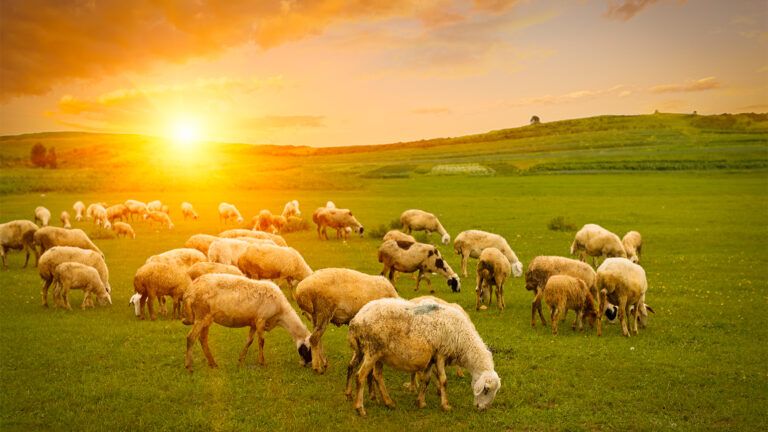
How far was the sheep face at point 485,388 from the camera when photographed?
30.8 feet

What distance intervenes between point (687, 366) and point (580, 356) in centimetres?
227

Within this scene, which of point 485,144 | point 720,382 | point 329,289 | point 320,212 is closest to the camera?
point 720,382

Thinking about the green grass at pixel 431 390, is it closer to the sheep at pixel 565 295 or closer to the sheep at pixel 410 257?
the sheep at pixel 565 295

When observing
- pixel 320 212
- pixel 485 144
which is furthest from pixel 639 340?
pixel 485 144

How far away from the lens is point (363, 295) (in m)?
11.7

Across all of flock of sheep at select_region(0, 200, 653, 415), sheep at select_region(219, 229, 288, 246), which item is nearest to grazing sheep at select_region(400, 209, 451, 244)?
flock of sheep at select_region(0, 200, 653, 415)

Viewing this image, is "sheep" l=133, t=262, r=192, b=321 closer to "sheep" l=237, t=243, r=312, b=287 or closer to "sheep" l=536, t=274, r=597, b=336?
"sheep" l=237, t=243, r=312, b=287

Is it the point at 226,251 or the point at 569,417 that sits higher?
the point at 226,251

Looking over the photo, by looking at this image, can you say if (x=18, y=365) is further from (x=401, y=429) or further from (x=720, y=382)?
(x=720, y=382)

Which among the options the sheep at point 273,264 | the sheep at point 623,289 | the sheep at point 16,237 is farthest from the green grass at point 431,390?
the sheep at point 273,264

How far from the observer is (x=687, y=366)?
1166cm

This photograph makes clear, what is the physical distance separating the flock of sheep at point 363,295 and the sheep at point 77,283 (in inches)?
1.3

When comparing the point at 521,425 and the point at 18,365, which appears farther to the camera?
the point at 18,365

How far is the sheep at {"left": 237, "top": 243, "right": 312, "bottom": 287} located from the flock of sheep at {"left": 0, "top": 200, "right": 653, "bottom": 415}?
33mm
